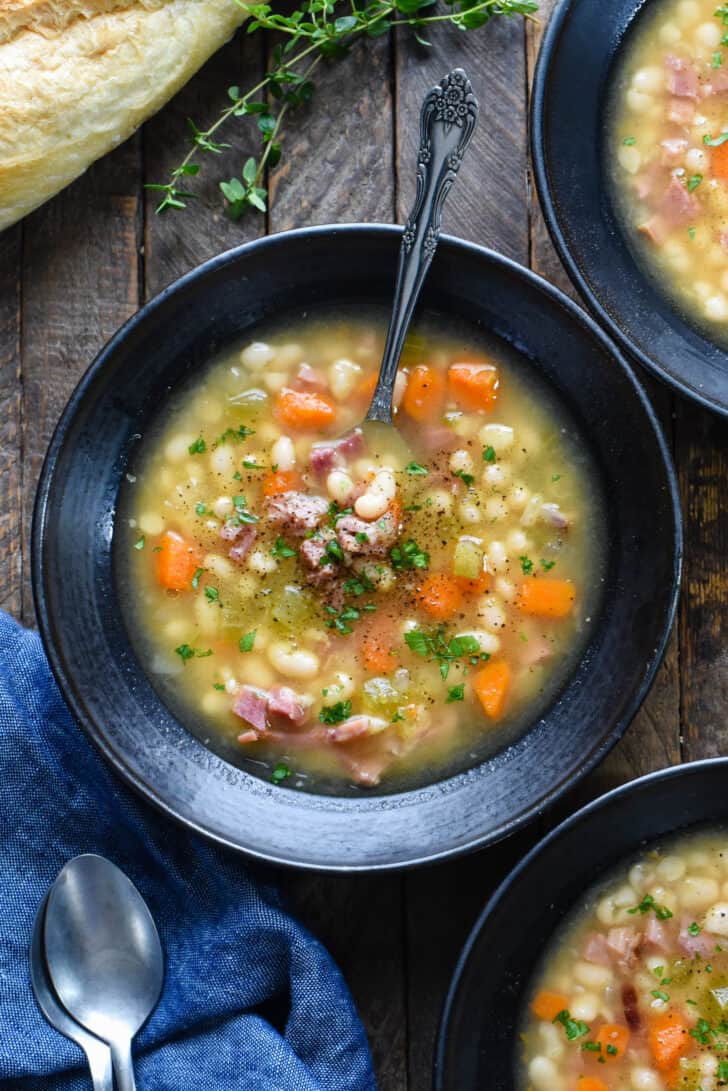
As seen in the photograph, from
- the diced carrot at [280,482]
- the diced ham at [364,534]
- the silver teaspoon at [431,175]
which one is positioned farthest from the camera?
the diced carrot at [280,482]

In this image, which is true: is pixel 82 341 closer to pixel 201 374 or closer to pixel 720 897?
pixel 201 374

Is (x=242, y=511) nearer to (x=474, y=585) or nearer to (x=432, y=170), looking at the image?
(x=474, y=585)

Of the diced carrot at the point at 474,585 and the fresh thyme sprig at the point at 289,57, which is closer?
the diced carrot at the point at 474,585

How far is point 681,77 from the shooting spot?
3.75m

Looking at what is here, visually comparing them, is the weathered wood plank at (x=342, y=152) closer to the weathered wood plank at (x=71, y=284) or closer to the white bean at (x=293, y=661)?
the weathered wood plank at (x=71, y=284)

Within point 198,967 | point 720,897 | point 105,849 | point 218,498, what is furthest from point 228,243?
point 720,897

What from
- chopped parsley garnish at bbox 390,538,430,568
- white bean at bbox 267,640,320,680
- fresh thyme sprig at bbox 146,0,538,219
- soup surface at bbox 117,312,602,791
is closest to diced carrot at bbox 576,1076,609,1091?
soup surface at bbox 117,312,602,791

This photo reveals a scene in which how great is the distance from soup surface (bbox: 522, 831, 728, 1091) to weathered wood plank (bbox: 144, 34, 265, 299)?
2.17 meters

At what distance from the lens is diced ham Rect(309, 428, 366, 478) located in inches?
139

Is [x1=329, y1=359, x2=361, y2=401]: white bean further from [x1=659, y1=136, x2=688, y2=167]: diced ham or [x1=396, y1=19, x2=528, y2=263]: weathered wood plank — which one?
[x1=659, y1=136, x2=688, y2=167]: diced ham

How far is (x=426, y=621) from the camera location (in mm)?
3527

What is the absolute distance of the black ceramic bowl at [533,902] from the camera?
3.37 m

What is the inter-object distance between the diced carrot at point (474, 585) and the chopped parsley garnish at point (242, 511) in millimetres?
587

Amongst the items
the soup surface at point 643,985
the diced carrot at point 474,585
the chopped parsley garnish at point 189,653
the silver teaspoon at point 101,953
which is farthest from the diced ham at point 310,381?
the soup surface at point 643,985
